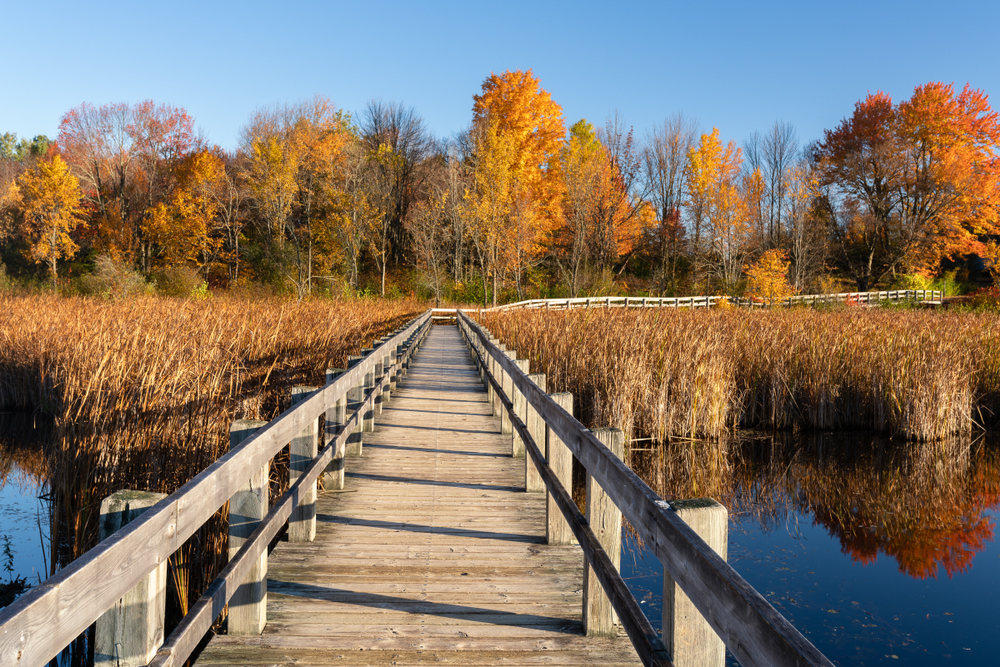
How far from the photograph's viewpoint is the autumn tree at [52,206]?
126 ft

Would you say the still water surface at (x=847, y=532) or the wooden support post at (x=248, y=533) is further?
the still water surface at (x=847, y=532)

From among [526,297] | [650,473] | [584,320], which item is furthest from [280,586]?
[526,297]

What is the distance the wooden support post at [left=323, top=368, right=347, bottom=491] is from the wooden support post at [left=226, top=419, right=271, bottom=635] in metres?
1.93

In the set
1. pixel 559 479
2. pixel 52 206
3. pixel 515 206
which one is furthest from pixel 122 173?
pixel 559 479

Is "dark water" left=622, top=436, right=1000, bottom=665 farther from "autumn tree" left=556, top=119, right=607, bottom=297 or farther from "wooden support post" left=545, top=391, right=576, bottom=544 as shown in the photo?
"autumn tree" left=556, top=119, right=607, bottom=297

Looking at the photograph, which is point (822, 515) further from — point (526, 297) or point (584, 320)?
point (526, 297)

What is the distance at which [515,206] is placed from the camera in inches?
1550

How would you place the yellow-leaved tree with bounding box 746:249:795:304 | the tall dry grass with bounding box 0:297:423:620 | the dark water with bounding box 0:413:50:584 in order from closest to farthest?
the tall dry grass with bounding box 0:297:423:620 < the dark water with bounding box 0:413:50:584 < the yellow-leaved tree with bounding box 746:249:795:304

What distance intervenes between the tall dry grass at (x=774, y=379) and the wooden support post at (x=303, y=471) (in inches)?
236

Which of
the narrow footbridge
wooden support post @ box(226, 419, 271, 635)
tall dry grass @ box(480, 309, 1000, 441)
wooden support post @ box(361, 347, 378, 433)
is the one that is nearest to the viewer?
the narrow footbridge

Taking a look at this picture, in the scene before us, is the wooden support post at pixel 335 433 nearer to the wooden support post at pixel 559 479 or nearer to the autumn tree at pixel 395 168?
the wooden support post at pixel 559 479

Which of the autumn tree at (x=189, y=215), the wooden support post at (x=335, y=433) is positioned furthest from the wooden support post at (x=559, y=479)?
the autumn tree at (x=189, y=215)

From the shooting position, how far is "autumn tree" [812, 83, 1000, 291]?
123 ft

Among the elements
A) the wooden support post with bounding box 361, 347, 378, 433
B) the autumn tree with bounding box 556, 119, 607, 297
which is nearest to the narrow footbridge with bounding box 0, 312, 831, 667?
the wooden support post with bounding box 361, 347, 378, 433
